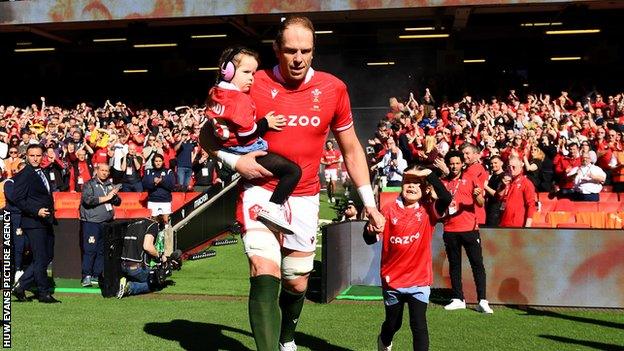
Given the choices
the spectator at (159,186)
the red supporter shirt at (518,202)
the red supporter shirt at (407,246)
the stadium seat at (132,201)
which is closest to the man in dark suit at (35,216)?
the spectator at (159,186)

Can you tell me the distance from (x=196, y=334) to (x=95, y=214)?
5.85 m

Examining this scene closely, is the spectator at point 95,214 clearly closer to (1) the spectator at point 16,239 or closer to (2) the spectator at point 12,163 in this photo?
(1) the spectator at point 16,239

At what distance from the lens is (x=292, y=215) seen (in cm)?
552

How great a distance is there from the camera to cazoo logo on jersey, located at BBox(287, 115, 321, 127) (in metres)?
5.48

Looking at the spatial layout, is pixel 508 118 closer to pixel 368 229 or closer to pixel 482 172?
pixel 482 172

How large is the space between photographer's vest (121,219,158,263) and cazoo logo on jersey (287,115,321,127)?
6.98 meters

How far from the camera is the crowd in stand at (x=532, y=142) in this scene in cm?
1658

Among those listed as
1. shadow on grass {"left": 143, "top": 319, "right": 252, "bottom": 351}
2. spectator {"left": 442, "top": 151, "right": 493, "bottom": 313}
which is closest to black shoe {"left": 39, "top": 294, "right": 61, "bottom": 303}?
shadow on grass {"left": 143, "top": 319, "right": 252, "bottom": 351}

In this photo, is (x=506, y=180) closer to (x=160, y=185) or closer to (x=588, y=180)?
(x=588, y=180)

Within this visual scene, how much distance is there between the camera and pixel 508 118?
21.1 meters

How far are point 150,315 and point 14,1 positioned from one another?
21840mm

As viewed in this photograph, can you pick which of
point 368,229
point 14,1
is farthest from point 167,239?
point 14,1

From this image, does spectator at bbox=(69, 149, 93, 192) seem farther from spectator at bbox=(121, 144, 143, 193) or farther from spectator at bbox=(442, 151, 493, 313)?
spectator at bbox=(442, 151, 493, 313)

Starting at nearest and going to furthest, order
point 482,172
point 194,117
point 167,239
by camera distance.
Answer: point 482,172 → point 167,239 → point 194,117
